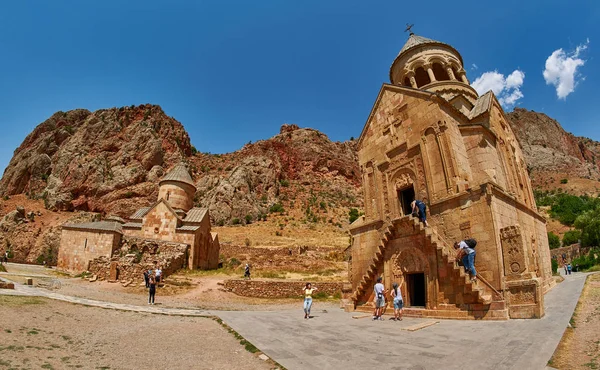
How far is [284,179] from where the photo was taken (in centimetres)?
7269

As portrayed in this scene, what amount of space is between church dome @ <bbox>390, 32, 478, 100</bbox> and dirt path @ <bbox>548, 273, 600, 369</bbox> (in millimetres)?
11704

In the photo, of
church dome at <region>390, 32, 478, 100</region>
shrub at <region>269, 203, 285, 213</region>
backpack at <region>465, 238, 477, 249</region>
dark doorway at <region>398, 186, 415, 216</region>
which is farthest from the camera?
shrub at <region>269, 203, 285, 213</region>

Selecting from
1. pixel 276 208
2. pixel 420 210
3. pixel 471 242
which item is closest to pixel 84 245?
pixel 420 210

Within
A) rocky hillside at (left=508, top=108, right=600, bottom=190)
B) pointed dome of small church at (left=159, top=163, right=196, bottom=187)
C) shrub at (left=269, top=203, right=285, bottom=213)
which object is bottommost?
pointed dome of small church at (left=159, top=163, right=196, bottom=187)

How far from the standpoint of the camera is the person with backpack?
9.58m

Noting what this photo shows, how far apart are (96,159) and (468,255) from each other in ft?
198

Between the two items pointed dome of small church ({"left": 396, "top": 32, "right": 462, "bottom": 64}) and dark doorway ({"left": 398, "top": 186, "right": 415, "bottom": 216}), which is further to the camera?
pointed dome of small church ({"left": 396, "top": 32, "right": 462, "bottom": 64})

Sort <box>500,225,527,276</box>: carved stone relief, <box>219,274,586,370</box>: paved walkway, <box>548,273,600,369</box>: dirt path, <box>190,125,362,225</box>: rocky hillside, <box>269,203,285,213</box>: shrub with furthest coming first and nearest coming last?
<box>269,203,285,213</box>: shrub → <box>190,125,362,225</box>: rocky hillside → <box>500,225,527,276</box>: carved stone relief → <box>219,274,586,370</box>: paved walkway → <box>548,273,600,369</box>: dirt path

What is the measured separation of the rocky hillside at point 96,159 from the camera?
51156 millimetres

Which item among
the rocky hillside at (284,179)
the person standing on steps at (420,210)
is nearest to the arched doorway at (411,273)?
the person standing on steps at (420,210)

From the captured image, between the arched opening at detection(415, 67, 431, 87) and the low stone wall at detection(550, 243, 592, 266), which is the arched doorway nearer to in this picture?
the arched opening at detection(415, 67, 431, 87)

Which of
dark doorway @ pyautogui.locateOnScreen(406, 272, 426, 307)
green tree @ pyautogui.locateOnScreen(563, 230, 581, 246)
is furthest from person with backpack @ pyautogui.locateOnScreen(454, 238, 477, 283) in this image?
green tree @ pyautogui.locateOnScreen(563, 230, 581, 246)

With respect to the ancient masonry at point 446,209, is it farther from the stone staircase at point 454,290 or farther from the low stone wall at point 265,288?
the low stone wall at point 265,288

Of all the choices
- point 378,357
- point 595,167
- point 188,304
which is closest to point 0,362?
point 378,357
